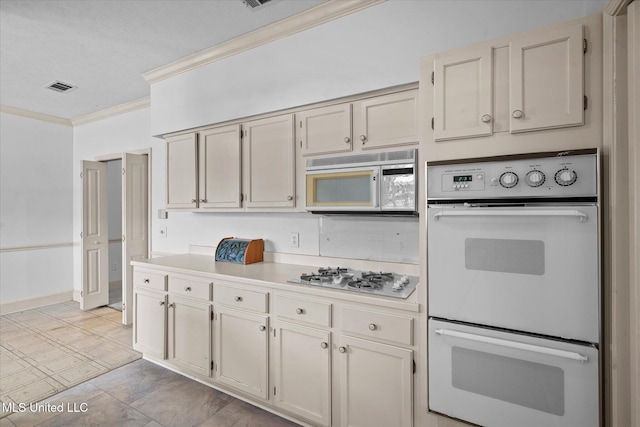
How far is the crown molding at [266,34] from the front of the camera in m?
2.28

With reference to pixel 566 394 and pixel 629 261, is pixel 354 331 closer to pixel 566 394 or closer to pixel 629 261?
pixel 566 394

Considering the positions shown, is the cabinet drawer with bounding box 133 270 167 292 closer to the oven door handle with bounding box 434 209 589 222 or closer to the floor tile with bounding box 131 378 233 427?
the floor tile with bounding box 131 378 233 427

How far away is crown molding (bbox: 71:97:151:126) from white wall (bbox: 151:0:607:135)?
133 cm

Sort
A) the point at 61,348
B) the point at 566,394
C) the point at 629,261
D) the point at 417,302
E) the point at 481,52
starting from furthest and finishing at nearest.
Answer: the point at 61,348 → the point at 417,302 → the point at 481,52 → the point at 566,394 → the point at 629,261

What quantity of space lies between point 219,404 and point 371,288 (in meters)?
1.50

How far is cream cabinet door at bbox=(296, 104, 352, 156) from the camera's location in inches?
90.8

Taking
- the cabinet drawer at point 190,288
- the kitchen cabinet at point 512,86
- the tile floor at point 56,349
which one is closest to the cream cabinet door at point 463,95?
the kitchen cabinet at point 512,86

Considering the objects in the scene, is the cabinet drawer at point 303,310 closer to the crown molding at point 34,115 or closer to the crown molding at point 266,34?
the crown molding at point 266,34

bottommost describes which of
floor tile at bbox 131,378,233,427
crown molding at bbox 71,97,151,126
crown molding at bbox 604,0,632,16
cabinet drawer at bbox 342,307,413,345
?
floor tile at bbox 131,378,233,427

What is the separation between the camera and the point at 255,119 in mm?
2777

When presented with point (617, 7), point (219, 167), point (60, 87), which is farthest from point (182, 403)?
point (60, 87)

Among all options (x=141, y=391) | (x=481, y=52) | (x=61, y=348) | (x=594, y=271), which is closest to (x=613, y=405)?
(x=594, y=271)

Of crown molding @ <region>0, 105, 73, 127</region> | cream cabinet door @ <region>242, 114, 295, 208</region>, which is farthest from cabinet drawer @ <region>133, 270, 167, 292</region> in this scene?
crown molding @ <region>0, 105, 73, 127</region>

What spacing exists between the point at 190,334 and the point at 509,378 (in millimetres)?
2237
